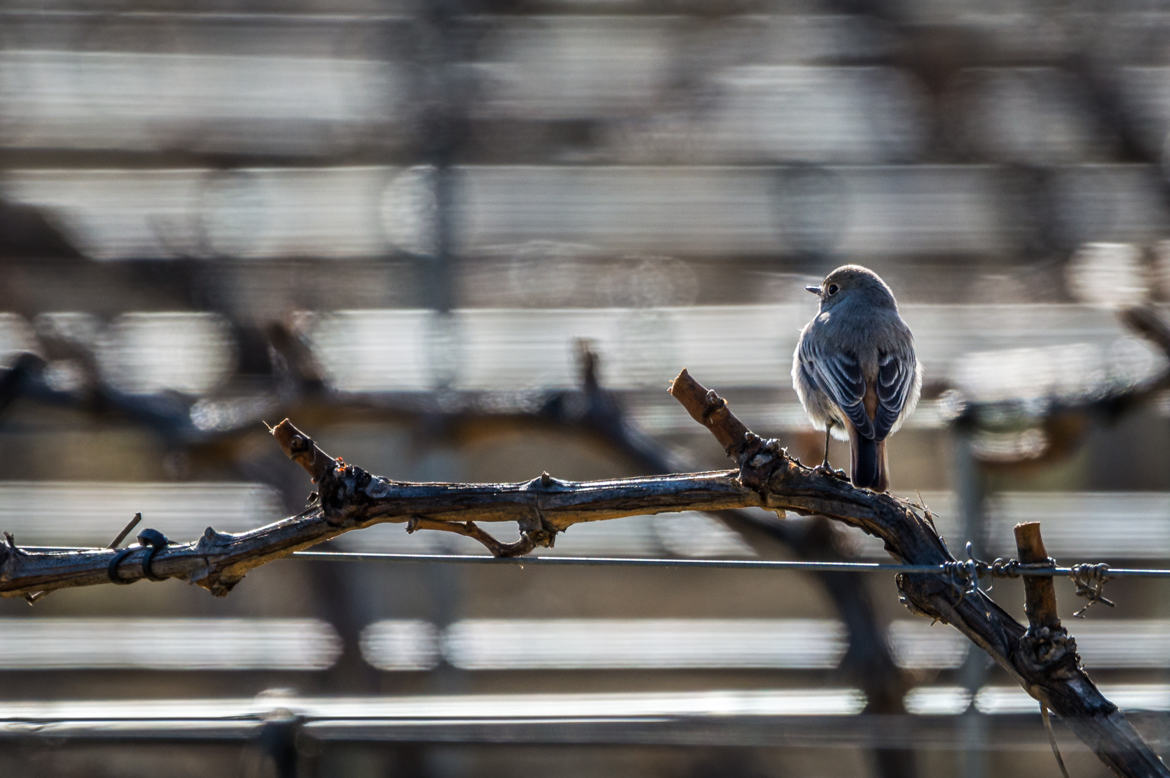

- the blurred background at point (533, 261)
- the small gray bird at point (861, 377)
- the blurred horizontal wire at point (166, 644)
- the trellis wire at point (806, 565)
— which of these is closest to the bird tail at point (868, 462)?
the small gray bird at point (861, 377)

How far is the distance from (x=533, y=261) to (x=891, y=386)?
3.59m

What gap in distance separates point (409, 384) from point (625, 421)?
1.45 meters

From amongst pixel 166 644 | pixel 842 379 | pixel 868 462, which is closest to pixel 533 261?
pixel 166 644

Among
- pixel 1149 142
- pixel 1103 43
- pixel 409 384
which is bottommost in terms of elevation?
pixel 409 384

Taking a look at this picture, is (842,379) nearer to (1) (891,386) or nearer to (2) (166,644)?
(1) (891,386)

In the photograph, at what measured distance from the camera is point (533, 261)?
6977 mm

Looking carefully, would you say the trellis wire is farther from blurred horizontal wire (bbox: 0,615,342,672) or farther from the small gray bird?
blurred horizontal wire (bbox: 0,615,342,672)

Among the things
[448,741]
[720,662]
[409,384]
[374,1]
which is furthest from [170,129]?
[448,741]

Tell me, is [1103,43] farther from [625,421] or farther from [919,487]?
[625,421]

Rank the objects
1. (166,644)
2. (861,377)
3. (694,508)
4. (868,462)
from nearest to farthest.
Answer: (694,508) → (868,462) → (861,377) → (166,644)

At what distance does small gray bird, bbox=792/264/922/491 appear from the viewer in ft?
11.6

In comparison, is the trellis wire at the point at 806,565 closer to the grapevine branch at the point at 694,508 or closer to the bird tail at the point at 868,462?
the grapevine branch at the point at 694,508

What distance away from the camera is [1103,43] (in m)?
7.23

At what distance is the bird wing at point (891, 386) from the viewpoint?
11.7 ft
